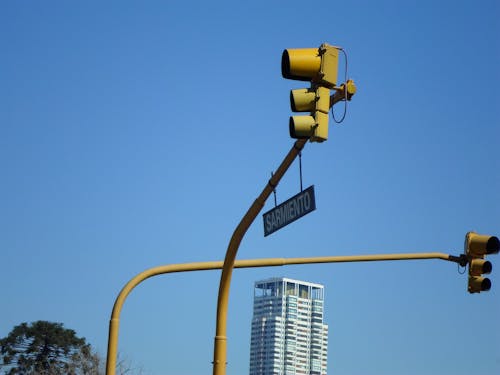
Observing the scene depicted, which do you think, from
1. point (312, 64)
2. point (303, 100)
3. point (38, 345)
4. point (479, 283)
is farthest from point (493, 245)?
point (38, 345)

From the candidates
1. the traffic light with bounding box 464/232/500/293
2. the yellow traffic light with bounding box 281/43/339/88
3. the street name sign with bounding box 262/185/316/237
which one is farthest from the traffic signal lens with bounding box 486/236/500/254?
the yellow traffic light with bounding box 281/43/339/88

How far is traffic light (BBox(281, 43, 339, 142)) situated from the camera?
34.9ft

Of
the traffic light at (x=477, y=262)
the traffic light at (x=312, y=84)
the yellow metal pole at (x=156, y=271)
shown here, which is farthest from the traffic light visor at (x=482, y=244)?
the traffic light at (x=312, y=84)

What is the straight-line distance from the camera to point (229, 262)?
1294cm

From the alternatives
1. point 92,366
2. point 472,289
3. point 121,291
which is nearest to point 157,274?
point 121,291

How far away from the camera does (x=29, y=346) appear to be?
76.6 m

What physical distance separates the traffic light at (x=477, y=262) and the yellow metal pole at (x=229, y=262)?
5.47 meters

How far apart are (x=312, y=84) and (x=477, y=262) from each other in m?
7.05

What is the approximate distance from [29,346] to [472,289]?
64644 mm

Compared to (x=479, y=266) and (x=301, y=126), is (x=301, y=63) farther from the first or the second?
(x=479, y=266)

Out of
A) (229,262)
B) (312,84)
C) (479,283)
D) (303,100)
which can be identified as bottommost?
(229,262)

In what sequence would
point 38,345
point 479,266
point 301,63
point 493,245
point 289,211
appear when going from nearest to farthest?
1. point 301,63
2. point 289,211
3. point 493,245
4. point 479,266
5. point 38,345

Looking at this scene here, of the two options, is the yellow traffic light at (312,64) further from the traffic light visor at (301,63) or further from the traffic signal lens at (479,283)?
the traffic signal lens at (479,283)

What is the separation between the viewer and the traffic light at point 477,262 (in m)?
16.6
